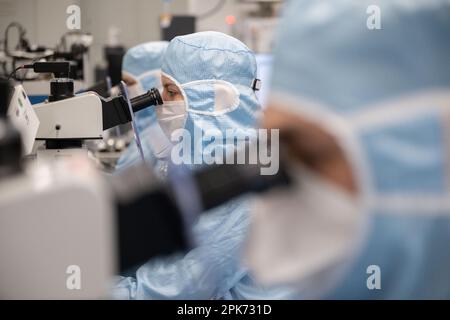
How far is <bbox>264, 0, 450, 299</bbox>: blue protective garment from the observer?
605mm

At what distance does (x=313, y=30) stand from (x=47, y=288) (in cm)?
36

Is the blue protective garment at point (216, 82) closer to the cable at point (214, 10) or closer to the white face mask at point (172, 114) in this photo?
the white face mask at point (172, 114)

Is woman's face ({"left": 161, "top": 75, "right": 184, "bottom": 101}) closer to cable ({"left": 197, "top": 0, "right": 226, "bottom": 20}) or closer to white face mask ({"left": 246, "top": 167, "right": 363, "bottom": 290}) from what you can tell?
white face mask ({"left": 246, "top": 167, "right": 363, "bottom": 290})

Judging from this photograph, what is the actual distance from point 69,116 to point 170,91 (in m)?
0.34

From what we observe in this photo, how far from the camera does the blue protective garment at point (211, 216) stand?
145 centimetres

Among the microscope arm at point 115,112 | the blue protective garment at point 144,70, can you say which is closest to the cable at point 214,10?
the blue protective garment at point 144,70

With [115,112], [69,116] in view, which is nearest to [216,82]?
[115,112]

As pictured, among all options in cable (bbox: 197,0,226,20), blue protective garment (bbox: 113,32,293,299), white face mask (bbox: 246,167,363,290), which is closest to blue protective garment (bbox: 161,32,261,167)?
blue protective garment (bbox: 113,32,293,299)

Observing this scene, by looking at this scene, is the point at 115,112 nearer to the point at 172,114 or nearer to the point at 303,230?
the point at 172,114

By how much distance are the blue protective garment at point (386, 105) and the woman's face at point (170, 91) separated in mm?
1084

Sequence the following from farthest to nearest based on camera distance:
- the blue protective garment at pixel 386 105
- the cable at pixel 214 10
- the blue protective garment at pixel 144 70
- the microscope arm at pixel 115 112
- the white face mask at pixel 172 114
A: the cable at pixel 214 10, the blue protective garment at pixel 144 70, the white face mask at pixel 172 114, the microscope arm at pixel 115 112, the blue protective garment at pixel 386 105

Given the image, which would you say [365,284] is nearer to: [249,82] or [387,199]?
[387,199]

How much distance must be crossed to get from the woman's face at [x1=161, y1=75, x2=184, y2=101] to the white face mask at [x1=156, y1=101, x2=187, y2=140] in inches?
0.5
